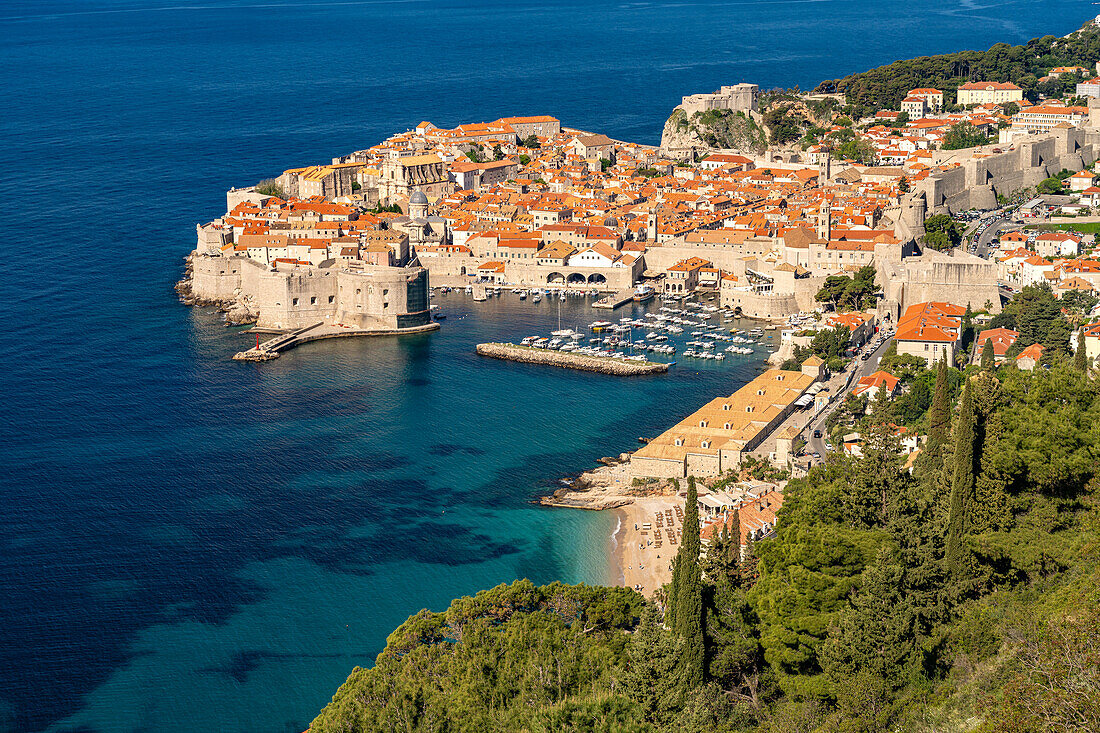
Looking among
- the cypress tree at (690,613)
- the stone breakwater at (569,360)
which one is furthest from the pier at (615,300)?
the cypress tree at (690,613)

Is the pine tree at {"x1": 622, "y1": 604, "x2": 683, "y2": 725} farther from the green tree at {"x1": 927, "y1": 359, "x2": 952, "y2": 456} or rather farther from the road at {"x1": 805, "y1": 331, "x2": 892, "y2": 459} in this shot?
the road at {"x1": 805, "y1": 331, "x2": 892, "y2": 459}

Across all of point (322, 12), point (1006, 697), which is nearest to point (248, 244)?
point (1006, 697)

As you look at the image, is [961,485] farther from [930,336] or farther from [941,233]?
[941,233]

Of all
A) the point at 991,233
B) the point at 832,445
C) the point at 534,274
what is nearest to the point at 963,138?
the point at 991,233

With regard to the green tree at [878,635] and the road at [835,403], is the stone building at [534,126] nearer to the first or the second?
the road at [835,403]

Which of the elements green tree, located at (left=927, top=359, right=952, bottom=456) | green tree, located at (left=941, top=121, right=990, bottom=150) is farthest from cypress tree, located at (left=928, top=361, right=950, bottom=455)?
green tree, located at (left=941, top=121, right=990, bottom=150)
